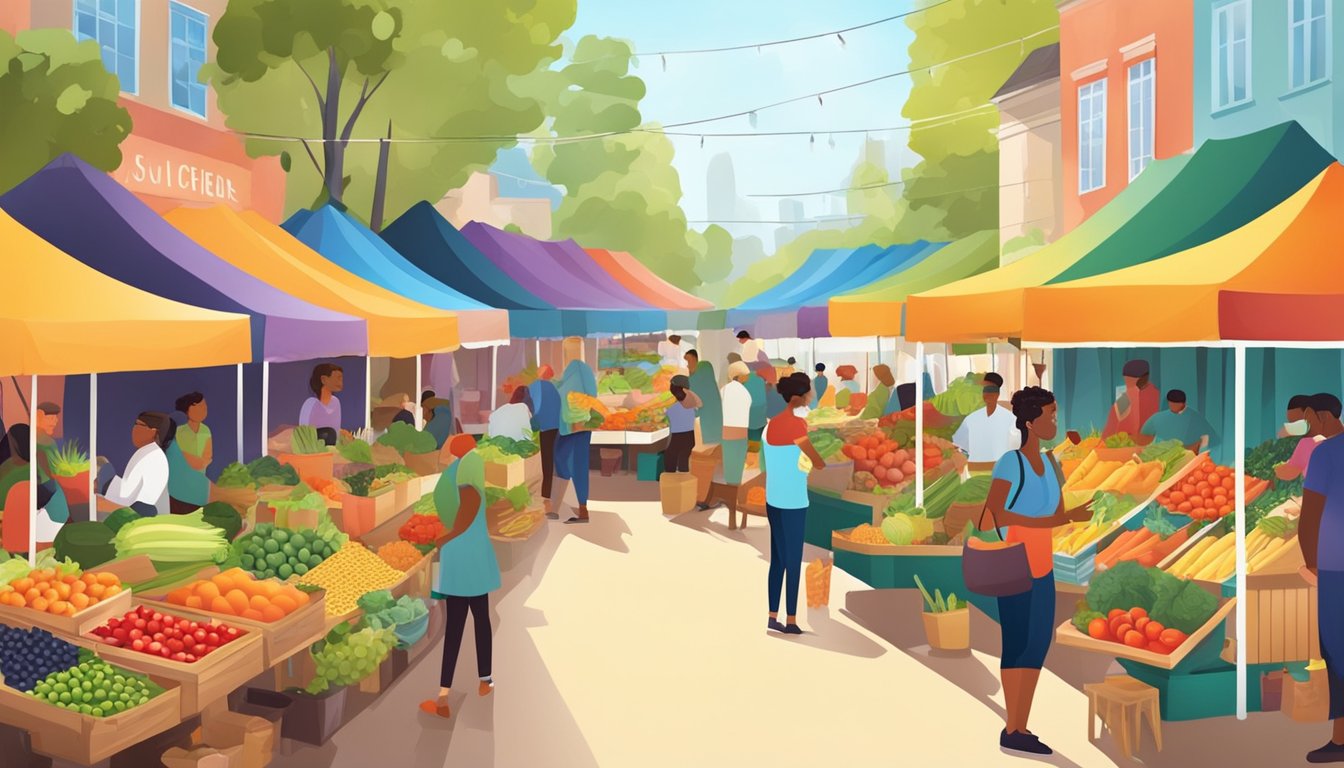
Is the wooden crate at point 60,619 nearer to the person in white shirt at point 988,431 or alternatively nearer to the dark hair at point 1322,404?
the dark hair at point 1322,404

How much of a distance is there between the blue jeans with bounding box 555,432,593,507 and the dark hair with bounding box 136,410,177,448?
17.9 feet

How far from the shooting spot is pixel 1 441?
986cm

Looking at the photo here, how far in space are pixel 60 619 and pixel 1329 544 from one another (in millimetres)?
6510

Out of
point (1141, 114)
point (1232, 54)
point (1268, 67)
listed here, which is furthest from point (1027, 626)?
point (1141, 114)

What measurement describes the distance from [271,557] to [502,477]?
5.59 meters

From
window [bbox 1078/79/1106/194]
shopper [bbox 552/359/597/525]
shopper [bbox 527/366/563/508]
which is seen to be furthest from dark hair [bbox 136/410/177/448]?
window [bbox 1078/79/1106/194]

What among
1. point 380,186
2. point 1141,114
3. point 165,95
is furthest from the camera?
point 380,186

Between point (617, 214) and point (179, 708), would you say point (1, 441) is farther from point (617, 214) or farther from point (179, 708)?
point (617, 214)

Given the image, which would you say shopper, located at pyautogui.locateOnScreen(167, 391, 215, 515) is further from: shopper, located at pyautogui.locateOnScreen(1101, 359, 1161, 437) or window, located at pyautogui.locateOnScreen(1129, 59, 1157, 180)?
window, located at pyautogui.locateOnScreen(1129, 59, 1157, 180)

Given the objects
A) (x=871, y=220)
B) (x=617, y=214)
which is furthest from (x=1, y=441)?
(x=871, y=220)

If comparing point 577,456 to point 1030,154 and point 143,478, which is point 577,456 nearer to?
point 143,478

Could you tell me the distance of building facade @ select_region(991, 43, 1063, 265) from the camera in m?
26.6

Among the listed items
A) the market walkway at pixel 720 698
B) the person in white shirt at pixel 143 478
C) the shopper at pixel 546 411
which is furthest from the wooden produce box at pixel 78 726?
the shopper at pixel 546 411

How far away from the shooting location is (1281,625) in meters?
7.33
